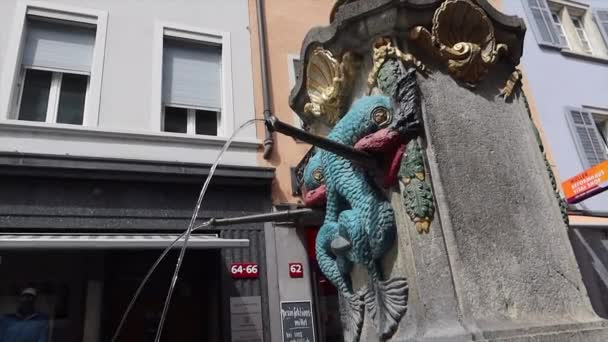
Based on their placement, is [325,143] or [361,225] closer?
[325,143]

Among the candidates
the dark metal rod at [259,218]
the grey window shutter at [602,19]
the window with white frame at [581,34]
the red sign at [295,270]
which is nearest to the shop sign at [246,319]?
the red sign at [295,270]

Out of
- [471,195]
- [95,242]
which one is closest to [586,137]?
[471,195]

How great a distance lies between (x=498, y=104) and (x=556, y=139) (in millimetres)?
7067

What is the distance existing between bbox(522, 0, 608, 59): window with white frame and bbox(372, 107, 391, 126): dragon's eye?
870 cm

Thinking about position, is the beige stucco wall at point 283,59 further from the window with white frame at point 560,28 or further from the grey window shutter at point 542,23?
the window with white frame at point 560,28

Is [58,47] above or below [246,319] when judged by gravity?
above

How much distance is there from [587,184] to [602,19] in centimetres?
536

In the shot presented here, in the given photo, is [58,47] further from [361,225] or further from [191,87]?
[361,225]

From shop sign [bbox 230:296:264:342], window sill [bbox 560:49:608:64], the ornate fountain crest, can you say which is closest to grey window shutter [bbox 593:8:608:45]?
window sill [bbox 560:49:608:64]

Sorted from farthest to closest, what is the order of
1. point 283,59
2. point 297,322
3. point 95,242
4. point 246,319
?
point 283,59, point 297,322, point 246,319, point 95,242

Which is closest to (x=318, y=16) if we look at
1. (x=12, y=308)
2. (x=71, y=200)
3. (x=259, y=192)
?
(x=259, y=192)

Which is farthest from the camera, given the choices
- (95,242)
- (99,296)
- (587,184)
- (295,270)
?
(587,184)

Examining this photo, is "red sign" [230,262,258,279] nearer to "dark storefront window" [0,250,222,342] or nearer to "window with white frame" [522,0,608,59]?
"dark storefront window" [0,250,222,342]

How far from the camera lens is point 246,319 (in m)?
5.70
